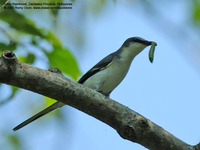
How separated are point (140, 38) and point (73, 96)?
3.18m

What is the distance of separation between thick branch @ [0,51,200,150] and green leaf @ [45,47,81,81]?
562mm

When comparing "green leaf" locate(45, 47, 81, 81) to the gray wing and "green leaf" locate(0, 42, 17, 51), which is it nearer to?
"green leaf" locate(0, 42, 17, 51)

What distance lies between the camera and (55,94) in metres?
3.16

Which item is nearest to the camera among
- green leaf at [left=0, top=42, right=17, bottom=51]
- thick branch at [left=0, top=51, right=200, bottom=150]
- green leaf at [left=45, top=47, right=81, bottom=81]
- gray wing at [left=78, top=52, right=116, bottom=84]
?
thick branch at [left=0, top=51, right=200, bottom=150]

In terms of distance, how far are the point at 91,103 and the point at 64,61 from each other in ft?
2.57

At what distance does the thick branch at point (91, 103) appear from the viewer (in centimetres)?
304

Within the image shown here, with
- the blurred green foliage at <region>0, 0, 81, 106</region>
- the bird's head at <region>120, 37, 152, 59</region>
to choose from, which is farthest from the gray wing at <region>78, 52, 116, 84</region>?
the blurred green foliage at <region>0, 0, 81, 106</region>

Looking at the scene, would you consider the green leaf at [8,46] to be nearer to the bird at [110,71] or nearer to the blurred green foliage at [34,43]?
the blurred green foliage at [34,43]

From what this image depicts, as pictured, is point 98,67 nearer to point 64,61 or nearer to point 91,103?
point 64,61

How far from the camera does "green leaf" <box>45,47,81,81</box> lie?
3822 mm

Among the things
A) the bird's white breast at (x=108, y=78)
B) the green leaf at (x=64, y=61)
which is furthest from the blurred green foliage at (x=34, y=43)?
the bird's white breast at (x=108, y=78)

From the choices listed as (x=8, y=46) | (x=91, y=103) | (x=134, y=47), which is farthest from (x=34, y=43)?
(x=134, y=47)

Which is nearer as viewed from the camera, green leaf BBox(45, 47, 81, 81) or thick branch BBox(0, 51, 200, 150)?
thick branch BBox(0, 51, 200, 150)

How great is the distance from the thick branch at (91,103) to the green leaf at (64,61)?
0.56 meters
